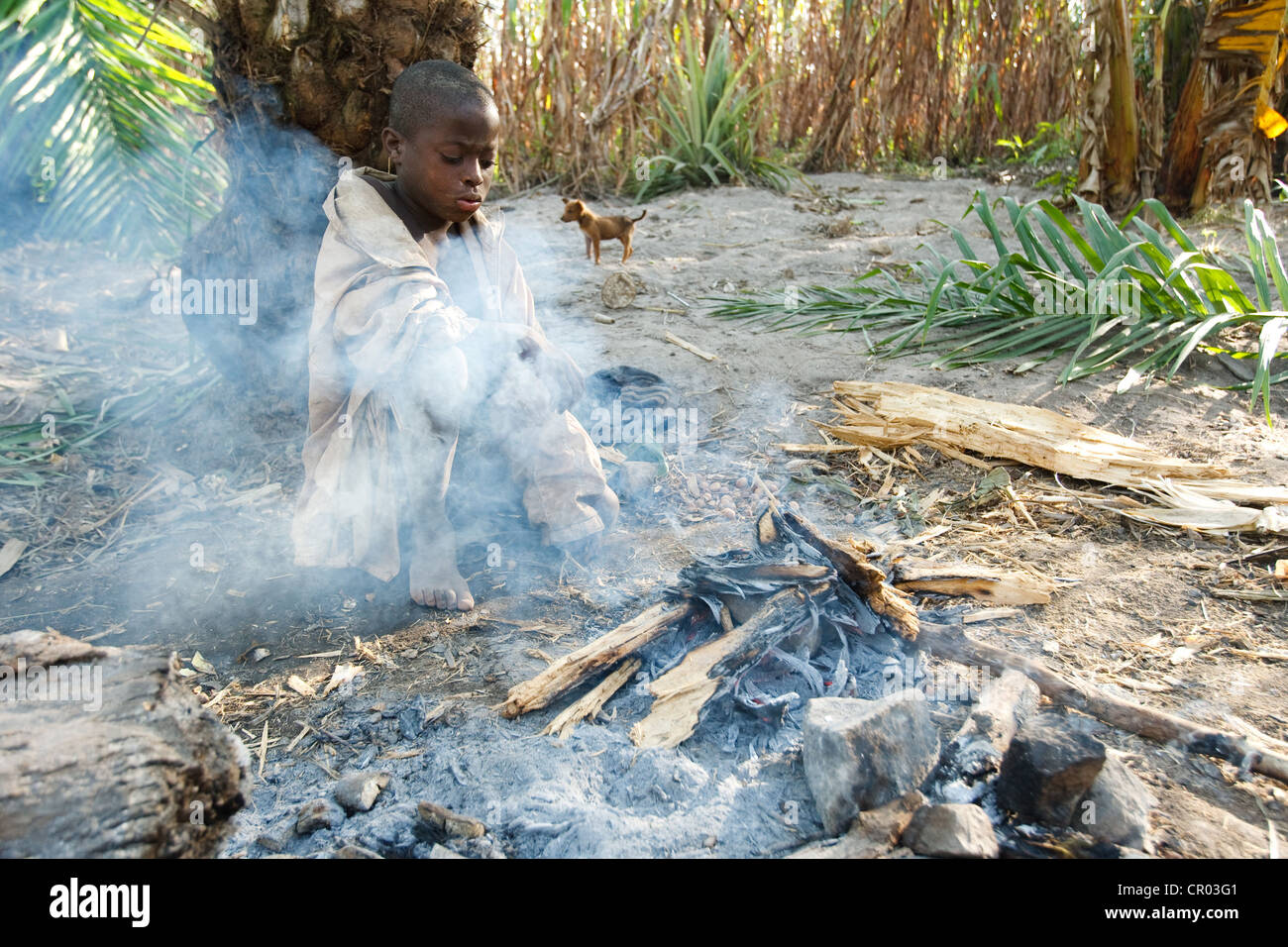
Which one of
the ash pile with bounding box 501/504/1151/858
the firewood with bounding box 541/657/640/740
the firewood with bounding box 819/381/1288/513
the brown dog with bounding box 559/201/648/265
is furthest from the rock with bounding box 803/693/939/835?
the brown dog with bounding box 559/201/648/265

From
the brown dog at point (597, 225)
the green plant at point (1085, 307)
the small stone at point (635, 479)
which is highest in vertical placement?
the brown dog at point (597, 225)

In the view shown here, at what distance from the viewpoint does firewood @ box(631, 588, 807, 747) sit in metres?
1.90

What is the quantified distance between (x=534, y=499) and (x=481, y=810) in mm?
1159

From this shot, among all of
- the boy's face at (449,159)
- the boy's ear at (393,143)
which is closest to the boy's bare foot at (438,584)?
the boy's face at (449,159)

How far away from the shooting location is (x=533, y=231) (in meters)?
5.88

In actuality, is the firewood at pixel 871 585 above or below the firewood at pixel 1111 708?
above

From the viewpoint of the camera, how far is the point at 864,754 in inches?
62.7

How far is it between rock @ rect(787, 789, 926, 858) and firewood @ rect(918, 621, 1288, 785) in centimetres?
55

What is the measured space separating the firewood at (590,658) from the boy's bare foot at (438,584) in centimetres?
48

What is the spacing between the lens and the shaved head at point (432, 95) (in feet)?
7.60

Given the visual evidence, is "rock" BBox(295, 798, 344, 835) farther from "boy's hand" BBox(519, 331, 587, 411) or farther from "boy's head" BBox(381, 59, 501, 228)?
"boy's head" BBox(381, 59, 501, 228)

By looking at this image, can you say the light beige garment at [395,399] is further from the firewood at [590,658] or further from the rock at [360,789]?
the rock at [360,789]
